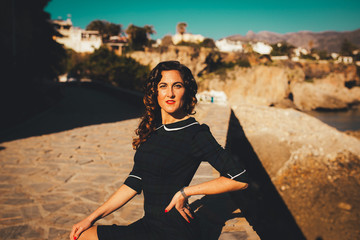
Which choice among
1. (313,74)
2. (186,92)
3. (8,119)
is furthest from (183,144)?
(313,74)

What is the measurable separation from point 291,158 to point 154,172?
1099 cm

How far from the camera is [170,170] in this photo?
163cm

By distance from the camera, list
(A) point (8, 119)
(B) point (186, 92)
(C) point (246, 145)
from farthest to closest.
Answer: (C) point (246, 145), (A) point (8, 119), (B) point (186, 92)

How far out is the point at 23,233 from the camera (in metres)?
3.10

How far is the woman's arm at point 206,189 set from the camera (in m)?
1.48

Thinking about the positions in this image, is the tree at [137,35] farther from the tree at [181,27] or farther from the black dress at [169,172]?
the black dress at [169,172]

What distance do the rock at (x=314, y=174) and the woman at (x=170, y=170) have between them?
23.5 feet

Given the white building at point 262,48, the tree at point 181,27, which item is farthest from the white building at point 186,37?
the white building at point 262,48

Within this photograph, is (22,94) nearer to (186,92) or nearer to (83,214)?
(83,214)

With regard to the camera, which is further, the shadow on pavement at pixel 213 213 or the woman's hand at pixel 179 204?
the shadow on pavement at pixel 213 213

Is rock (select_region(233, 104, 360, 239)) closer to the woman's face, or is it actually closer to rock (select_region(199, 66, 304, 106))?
the woman's face

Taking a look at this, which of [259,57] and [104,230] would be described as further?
[259,57]

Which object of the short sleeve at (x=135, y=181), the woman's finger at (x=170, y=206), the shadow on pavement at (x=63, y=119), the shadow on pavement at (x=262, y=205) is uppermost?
the short sleeve at (x=135, y=181)

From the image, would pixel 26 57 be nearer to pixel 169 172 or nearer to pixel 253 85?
pixel 169 172
